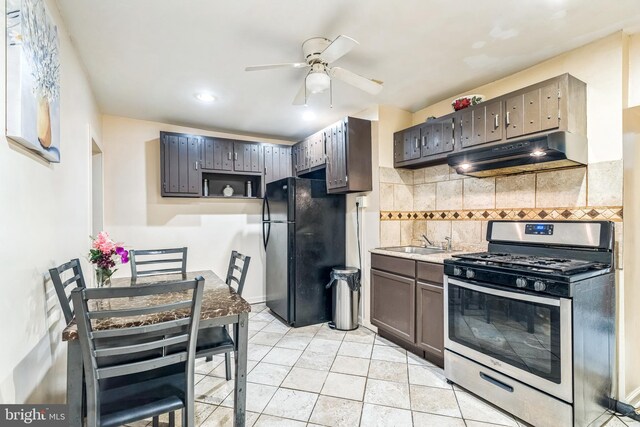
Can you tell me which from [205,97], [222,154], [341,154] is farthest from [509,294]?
[222,154]

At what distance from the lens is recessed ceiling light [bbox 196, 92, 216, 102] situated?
2928 millimetres

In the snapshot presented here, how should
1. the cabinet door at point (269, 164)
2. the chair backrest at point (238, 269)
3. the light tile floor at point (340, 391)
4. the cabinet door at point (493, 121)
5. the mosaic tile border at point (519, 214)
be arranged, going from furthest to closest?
the cabinet door at point (269, 164), the cabinet door at point (493, 121), the chair backrest at point (238, 269), the mosaic tile border at point (519, 214), the light tile floor at point (340, 391)

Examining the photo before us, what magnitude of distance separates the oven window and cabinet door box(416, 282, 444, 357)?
0.67ft

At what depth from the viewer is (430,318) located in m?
2.52

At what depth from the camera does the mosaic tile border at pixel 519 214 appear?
197 centimetres

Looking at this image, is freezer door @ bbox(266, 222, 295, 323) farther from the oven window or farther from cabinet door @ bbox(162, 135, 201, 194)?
the oven window

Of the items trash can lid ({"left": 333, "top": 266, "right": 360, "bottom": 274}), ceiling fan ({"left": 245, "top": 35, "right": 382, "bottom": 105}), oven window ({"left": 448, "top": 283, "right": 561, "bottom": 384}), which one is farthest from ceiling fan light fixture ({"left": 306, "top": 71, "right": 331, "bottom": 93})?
trash can lid ({"left": 333, "top": 266, "right": 360, "bottom": 274})

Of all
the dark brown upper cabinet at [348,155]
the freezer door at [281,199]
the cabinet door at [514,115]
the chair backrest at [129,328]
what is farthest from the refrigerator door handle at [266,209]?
the cabinet door at [514,115]

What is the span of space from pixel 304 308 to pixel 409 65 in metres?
Answer: 2.59

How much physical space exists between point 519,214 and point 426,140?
1.03m

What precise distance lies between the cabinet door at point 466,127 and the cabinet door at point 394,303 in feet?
4.14

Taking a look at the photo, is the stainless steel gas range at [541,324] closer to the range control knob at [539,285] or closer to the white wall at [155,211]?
the range control knob at [539,285]

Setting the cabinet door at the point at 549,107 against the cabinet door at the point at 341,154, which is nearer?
the cabinet door at the point at 549,107

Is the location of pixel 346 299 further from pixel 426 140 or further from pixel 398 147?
pixel 426 140
